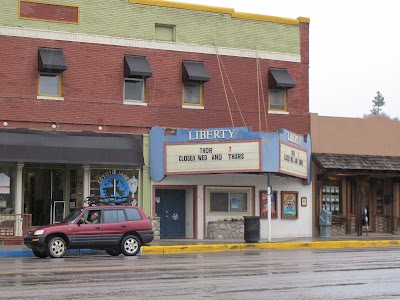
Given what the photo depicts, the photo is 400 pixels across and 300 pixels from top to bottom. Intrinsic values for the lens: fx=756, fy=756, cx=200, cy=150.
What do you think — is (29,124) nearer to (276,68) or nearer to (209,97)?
(209,97)

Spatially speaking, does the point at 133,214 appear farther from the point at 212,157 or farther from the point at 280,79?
the point at 280,79

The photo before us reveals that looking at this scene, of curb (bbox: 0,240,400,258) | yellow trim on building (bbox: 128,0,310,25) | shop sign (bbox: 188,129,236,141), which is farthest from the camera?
yellow trim on building (bbox: 128,0,310,25)

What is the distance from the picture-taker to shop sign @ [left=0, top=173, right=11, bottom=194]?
1169 inches

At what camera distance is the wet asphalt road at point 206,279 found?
12969mm

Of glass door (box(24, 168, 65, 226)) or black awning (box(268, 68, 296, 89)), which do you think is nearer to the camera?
glass door (box(24, 168, 65, 226))

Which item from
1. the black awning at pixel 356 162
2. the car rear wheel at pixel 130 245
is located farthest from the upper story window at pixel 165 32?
the car rear wheel at pixel 130 245

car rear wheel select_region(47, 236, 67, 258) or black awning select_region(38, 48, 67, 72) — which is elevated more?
black awning select_region(38, 48, 67, 72)

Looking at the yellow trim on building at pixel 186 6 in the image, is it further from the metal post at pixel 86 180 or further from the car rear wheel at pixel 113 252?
the car rear wheel at pixel 113 252

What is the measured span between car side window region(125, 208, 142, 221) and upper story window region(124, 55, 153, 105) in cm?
808

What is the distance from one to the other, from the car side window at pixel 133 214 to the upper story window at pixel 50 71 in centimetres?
794

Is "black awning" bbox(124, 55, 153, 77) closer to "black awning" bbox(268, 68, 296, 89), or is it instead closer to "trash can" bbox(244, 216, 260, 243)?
"black awning" bbox(268, 68, 296, 89)

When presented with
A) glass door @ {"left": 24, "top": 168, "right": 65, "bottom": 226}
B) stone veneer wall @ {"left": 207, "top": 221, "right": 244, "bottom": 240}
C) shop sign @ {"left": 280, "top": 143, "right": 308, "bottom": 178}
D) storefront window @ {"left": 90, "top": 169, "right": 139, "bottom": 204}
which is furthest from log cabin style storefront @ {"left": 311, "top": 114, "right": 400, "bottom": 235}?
glass door @ {"left": 24, "top": 168, "right": 65, "bottom": 226}

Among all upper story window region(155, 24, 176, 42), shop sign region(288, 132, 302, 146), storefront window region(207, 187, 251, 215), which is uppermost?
upper story window region(155, 24, 176, 42)

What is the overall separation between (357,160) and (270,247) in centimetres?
904
